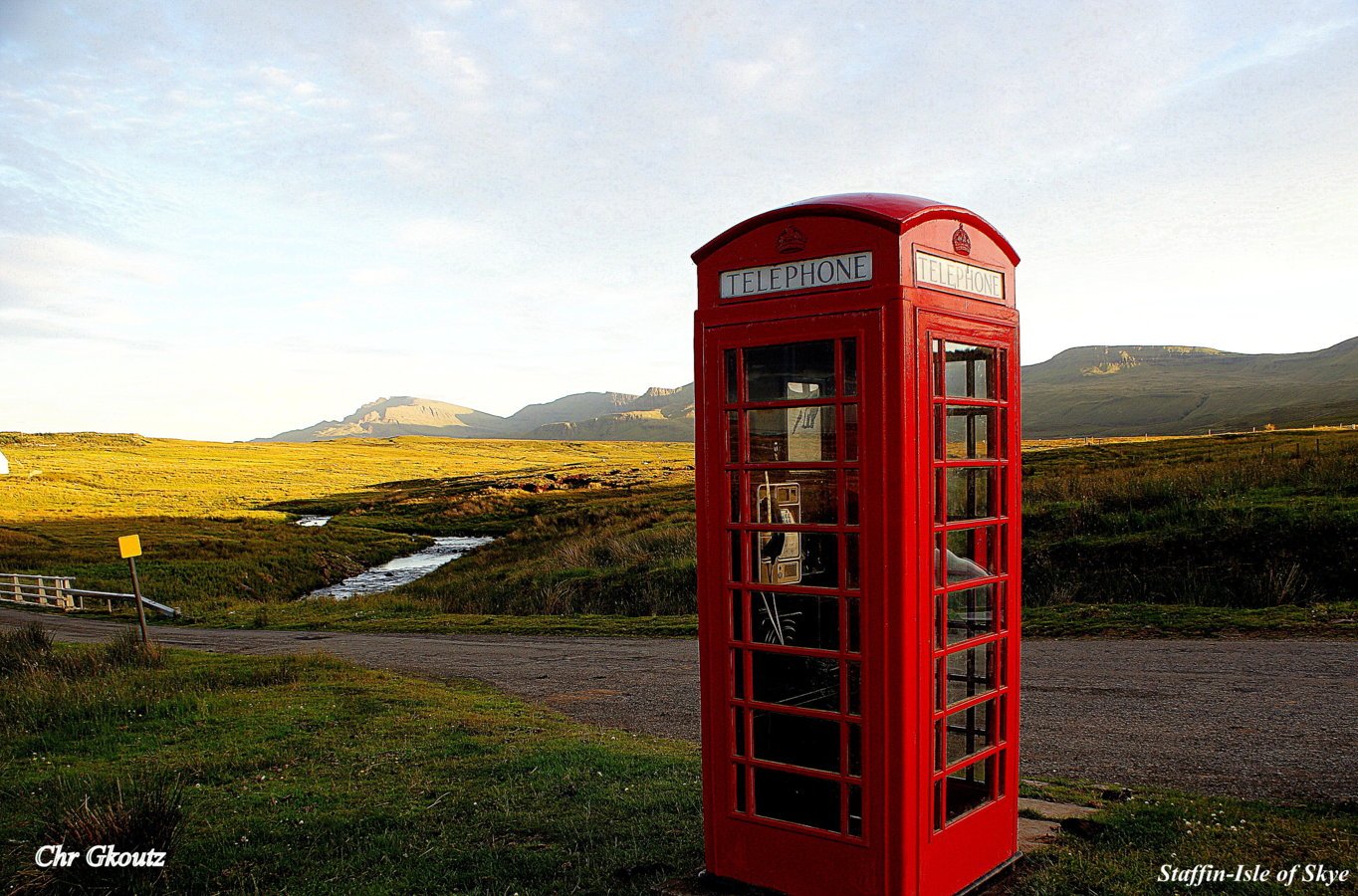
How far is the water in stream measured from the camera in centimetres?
3469

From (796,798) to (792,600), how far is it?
95 centimetres

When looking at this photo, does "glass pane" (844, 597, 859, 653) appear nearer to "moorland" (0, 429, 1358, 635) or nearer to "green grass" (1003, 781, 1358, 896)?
"green grass" (1003, 781, 1358, 896)

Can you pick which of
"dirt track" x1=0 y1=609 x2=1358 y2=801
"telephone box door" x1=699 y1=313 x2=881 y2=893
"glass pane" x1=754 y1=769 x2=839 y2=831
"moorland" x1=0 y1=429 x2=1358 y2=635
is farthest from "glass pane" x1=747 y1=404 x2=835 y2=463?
"moorland" x1=0 y1=429 x2=1358 y2=635

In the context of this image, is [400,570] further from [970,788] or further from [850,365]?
[850,365]

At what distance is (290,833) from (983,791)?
4355 mm

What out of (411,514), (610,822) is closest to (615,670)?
(610,822)

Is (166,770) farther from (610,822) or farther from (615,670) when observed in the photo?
(615,670)

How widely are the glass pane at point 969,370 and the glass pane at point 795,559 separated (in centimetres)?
89

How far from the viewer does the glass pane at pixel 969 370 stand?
4.22 m

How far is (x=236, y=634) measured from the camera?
885 inches

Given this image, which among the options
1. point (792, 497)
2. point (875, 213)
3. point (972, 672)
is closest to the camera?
point (875, 213)

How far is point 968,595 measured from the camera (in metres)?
4.57

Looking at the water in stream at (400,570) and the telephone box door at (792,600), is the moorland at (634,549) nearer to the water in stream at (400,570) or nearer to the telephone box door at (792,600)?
the water in stream at (400,570)

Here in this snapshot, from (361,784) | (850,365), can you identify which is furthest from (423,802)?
(850,365)
